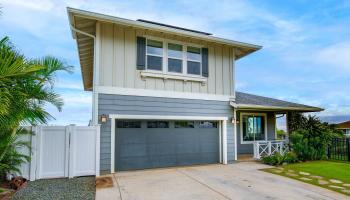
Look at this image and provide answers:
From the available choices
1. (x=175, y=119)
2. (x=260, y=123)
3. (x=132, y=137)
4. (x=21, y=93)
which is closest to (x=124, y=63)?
(x=132, y=137)

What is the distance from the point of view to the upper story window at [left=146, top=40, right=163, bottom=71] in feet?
30.3

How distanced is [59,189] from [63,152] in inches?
62.6

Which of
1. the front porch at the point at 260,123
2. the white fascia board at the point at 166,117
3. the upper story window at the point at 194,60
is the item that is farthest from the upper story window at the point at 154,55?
the front porch at the point at 260,123

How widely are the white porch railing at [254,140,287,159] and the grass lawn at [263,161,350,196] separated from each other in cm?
150

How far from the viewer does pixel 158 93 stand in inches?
364

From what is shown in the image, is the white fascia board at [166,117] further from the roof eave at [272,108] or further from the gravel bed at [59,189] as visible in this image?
the gravel bed at [59,189]

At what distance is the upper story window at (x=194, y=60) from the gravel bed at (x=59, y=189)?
544cm

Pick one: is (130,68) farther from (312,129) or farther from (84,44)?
(312,129)

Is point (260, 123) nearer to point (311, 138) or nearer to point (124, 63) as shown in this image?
point (311, 138)

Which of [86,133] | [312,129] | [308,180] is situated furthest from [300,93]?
[86,133]

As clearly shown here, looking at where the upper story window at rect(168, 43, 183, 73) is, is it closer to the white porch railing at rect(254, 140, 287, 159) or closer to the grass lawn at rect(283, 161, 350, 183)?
the white porch railing at rect(254, 140, 287, 159)

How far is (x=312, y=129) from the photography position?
40.0 feet

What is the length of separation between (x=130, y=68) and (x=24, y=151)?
423 centimetres

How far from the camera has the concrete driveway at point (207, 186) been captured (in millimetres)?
5809
